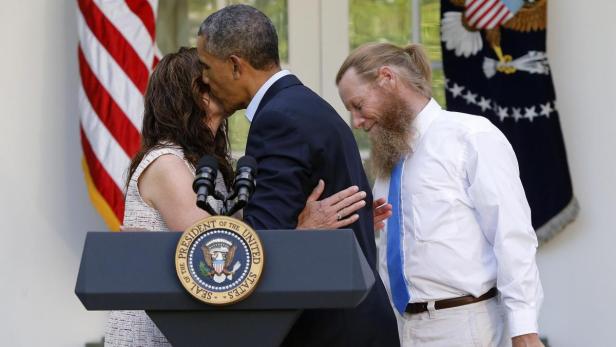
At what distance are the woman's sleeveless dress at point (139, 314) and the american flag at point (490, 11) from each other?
9.29 ft

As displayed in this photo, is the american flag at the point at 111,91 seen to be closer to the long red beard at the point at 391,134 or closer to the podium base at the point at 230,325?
the long red beard at the point at 391,134

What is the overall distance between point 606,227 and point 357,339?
10.2 feet

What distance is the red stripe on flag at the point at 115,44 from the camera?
541 cm

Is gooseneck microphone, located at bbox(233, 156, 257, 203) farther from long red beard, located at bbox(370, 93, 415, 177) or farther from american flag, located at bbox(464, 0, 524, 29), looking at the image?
american flag, located at bbox(464, 0, 524, 29)

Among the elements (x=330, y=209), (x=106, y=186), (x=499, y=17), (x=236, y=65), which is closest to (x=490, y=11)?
(x=499, y=17)

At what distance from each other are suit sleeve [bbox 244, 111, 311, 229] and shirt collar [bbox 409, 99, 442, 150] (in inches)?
33.8

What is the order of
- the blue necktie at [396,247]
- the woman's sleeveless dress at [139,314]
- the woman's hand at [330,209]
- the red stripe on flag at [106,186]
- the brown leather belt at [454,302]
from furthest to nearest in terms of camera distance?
the red stripe on flag at [106,186] < the blue necktie at [396,247] < the brown leather belt at [454,302] < the woman's sleeveless dress at [139,314] < the woman's hand at [330,209]

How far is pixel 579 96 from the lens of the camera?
5867 millimetres

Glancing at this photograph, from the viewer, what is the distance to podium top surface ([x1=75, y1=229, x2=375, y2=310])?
2502 millimetres

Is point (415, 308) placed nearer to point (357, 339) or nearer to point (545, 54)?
point (357, 339)

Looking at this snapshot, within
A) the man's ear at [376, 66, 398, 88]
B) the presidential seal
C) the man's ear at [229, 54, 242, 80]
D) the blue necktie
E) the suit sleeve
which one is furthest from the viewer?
the man's ear at [376, 66, 398, 88]

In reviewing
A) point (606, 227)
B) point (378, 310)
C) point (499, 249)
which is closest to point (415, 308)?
point (499, 249)

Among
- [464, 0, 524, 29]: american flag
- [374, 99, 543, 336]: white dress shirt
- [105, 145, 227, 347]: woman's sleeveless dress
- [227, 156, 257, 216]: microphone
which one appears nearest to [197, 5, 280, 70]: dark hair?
[105, 145, 227, 347]: woman's sleeveless dress

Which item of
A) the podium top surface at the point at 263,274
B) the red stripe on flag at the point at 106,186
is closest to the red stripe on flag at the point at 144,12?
the red stripe on flag at the point at 106,186
